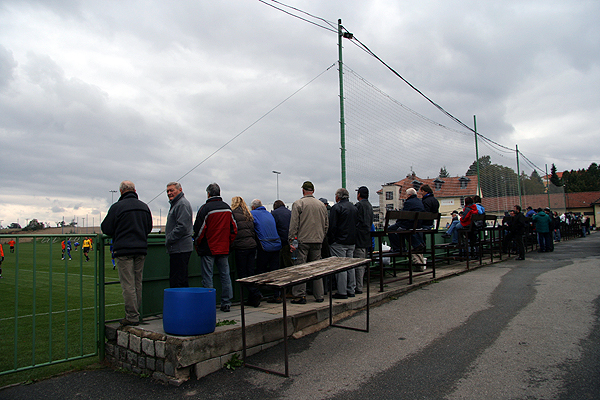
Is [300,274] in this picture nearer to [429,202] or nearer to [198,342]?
[198,342]

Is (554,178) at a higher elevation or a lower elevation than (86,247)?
higher

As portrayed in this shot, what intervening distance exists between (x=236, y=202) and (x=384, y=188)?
17.0 ft

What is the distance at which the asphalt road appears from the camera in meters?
3.55

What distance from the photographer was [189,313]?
404 centimetres

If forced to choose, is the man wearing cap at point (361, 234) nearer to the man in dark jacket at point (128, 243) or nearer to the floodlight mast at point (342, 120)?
the floodlight mast at point (342, 120)

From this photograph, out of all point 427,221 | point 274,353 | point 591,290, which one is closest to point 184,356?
point 274,353

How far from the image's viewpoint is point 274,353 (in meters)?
4.61

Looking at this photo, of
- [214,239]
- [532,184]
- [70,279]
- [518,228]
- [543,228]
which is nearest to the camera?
[214,239]

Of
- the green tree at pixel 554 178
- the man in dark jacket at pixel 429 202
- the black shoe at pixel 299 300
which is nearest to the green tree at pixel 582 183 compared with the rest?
the green tree at pixel 554 178

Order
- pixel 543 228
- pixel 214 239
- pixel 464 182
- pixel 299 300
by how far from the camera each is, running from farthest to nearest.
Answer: pixel 464 182
pixel 543 228
pixel 299 300
pixel 214 239

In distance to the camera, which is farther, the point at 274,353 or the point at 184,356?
the point at 274,353

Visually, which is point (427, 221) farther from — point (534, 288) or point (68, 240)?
point (68, 240)

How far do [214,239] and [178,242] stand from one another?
0.48m

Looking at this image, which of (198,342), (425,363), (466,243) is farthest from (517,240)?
(198,342)
